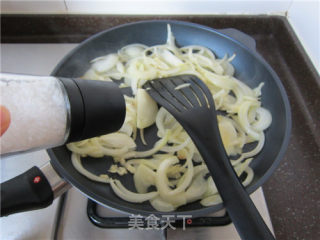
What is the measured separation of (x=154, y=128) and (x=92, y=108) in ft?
0.92

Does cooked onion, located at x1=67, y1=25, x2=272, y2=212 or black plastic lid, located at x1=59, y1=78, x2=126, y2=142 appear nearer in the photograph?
black plastic lid, located at x1=59, y1=78, x2=126, y2=142

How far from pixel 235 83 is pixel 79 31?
619mm

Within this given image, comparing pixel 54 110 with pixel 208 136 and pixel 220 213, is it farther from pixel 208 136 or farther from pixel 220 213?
pixel 220 213

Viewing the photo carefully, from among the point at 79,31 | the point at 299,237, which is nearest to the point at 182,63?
the point at 79,31

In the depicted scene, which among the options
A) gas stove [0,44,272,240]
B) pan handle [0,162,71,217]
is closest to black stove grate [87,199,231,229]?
gas stove [0,44,272,240]

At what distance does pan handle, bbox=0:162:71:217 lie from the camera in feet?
1.78

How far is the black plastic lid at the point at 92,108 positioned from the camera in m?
0.54

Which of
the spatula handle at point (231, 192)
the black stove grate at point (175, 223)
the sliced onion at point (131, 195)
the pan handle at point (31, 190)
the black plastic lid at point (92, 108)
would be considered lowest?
the black stove grate at point (175, 223)

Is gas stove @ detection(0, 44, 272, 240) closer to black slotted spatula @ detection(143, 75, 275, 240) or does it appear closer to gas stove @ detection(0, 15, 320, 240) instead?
gas stove @ detection(0, 15, 320, 240)

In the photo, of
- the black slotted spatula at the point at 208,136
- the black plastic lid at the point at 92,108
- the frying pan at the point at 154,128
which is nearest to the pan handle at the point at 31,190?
the frying pan at the point at 154,128

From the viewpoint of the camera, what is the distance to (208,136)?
633 mm

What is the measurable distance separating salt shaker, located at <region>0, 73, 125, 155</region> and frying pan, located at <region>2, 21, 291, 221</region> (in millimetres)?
115

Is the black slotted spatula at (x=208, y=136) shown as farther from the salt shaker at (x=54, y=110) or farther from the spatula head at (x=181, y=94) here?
the salt shaker at (x=54, y=110)

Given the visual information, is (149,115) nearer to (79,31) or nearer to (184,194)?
(184,194)
